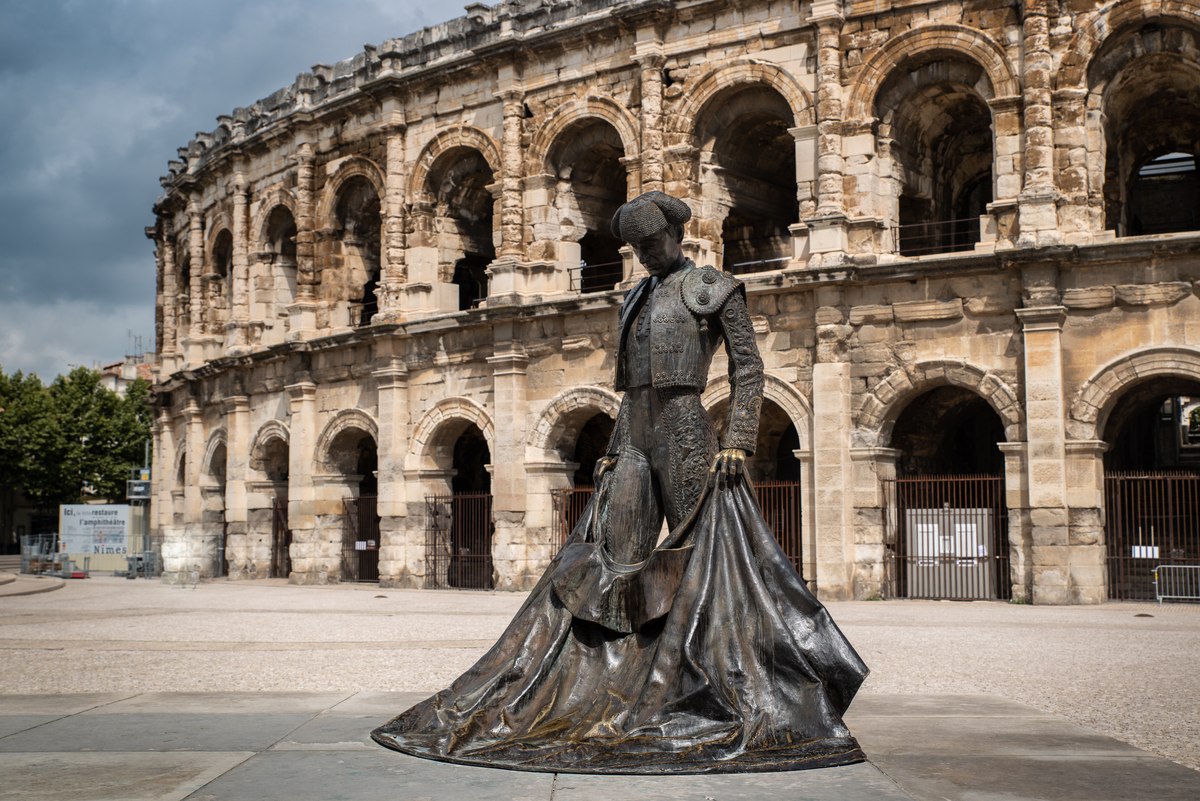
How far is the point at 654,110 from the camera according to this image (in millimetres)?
21250

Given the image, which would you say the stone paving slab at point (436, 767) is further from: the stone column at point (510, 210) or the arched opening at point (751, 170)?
the stone column at point (510, 210)

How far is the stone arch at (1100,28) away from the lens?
58.7 feet

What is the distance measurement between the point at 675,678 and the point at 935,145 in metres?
17.8

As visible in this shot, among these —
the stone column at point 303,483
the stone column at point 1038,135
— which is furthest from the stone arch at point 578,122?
the stone column at point 303,483

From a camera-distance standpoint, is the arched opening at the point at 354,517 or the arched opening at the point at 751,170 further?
the arched opening at the point at 354,517

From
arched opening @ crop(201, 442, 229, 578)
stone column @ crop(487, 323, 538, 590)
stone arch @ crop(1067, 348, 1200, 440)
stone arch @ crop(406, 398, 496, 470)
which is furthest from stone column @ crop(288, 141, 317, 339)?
stone arch @ crop(1067, 348, 1200, 440)

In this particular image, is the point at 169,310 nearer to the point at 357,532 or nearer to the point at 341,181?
the point at 341,181

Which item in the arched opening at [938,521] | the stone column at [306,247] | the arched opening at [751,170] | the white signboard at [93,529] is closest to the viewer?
the arched opening at [938,521]

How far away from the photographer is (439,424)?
2403 centimetres

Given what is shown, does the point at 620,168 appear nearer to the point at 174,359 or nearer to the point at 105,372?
Result: the point at 174,359

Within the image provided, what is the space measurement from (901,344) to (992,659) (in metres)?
9.00

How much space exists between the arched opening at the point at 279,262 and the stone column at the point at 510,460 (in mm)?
8187

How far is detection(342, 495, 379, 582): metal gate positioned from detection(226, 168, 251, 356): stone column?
16.3 feet

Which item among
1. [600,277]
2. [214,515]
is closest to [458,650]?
[600,277]
